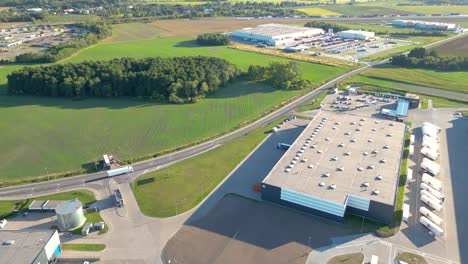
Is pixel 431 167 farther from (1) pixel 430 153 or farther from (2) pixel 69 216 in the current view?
(2) pixel 69 216

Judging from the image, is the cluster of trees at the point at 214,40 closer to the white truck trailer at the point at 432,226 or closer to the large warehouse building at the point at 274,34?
the large warehouse building at the point at 274,34

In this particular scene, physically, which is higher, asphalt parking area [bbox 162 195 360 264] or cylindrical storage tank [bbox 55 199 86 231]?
cylindrical storage tank [bbox 55 199 86 231]

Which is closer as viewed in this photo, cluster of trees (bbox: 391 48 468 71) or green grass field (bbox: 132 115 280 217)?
green grass field (bbox: 132 115 280 217)

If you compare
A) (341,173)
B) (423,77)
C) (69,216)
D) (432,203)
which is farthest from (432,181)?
(423,77)

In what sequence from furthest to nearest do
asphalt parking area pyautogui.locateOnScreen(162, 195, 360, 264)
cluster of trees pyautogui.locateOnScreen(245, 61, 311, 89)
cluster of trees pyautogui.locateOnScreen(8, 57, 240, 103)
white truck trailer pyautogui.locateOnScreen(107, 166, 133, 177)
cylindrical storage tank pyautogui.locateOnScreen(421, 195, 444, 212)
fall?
1. cluster of trees pyautogui.locateOnScreen(245, 61, 311, 89)
2. cluster of trees pyautogui.locateOnScreen(8, 57, 240, 103)
3. white truck trailer pyautogui.locateOnScreen(107, 166, 133, 177)
4. cylindrical storage tank pyautogui.locateOnScreen(421, 195, 444, 212)
5. asphalt parking area pyautogui.locateOnScreen(162, 195, 360, 264)

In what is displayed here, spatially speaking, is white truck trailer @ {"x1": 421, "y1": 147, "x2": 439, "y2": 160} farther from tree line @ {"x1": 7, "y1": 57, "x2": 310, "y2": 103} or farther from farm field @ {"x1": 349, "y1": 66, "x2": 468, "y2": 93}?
farm field @ {"x1": 349, "y1": 66, "x2": 468, "y2": 93}

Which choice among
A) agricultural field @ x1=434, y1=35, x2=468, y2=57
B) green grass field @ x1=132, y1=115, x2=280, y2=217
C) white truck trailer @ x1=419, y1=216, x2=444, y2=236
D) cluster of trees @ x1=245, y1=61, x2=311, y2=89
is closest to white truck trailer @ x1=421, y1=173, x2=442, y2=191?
white truck trailer @ x1=419, y1=216, x2=444, y2=236
